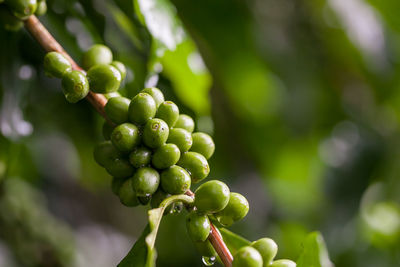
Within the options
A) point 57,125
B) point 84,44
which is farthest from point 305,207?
point 84,44

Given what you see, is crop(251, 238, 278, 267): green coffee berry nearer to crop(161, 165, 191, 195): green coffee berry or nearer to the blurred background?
crop(161, 165, 191, 195): green coffee berry

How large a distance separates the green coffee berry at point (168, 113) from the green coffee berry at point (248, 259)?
0.21m

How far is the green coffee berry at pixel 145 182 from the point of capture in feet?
1.96

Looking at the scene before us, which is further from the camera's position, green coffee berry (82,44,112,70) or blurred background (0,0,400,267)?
blurred background (0,0,400,267)

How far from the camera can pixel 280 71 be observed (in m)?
2.00

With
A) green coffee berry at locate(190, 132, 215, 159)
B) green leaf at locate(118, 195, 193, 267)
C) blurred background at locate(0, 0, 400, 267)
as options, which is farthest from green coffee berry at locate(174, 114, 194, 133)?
blurred background at locate(0, 0, 400, 267)

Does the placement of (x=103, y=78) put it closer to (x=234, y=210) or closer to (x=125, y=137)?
(x=125, y=137)

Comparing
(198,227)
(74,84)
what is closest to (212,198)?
(198,227)

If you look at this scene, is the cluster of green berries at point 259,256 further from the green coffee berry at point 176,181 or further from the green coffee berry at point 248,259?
the green coffee berry at point 176,181

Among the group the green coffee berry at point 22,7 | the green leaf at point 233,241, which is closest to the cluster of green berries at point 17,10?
the green coffee berry at point 22,7

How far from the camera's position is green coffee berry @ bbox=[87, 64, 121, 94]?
25.7 inches

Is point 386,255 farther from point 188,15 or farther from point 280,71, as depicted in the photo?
point 188,15

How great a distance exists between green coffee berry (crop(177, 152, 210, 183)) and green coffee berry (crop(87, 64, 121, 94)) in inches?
5.8

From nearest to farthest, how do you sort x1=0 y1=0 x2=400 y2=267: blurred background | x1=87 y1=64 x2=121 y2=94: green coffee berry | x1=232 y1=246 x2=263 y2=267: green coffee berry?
x1=232 y1=246 x2=263 y2=267: green coffee berry
x1=87 y1=64 x2=121 y2=94: green coffee berry
x1=0 y1=0 x2=400 y2=267: blurred background
